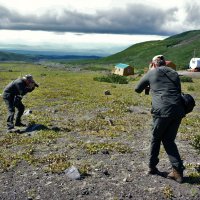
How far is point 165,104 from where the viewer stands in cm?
1209

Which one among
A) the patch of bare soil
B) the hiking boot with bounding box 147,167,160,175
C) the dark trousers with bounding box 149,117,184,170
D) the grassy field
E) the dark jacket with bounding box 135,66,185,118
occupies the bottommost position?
the grassy field

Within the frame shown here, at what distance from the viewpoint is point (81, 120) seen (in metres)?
23.6

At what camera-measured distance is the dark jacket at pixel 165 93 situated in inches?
475

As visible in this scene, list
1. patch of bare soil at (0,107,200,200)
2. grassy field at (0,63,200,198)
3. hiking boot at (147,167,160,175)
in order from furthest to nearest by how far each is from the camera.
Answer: grassy field at (0,63,200,198) → hiking boot at (147,167,160,175) → patch of bare soil at (0,107,200,200)

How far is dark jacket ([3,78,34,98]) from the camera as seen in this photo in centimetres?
1927

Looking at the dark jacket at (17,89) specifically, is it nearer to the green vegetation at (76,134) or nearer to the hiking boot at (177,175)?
the green vegetation at (76,134)

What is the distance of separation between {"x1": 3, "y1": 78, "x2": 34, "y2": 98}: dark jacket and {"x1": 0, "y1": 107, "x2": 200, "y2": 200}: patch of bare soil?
5.16 m

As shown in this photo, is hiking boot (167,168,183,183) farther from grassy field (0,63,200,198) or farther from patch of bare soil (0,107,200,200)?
grassy field (0,63,200,198)

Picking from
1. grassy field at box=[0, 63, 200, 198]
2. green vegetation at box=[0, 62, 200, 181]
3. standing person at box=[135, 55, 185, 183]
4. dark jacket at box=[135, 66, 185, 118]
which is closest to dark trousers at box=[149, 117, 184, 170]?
standing person at box=[135, 55, 185, 183]

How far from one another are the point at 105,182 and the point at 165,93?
3.44 metres

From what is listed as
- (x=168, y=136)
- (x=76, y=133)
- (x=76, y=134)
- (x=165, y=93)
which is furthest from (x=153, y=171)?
(x=76, y=133)

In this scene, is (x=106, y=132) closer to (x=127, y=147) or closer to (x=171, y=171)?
(x=127, y=147)

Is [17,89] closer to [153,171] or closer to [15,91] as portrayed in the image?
[15,91]

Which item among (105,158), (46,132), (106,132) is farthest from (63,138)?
(105,158)
